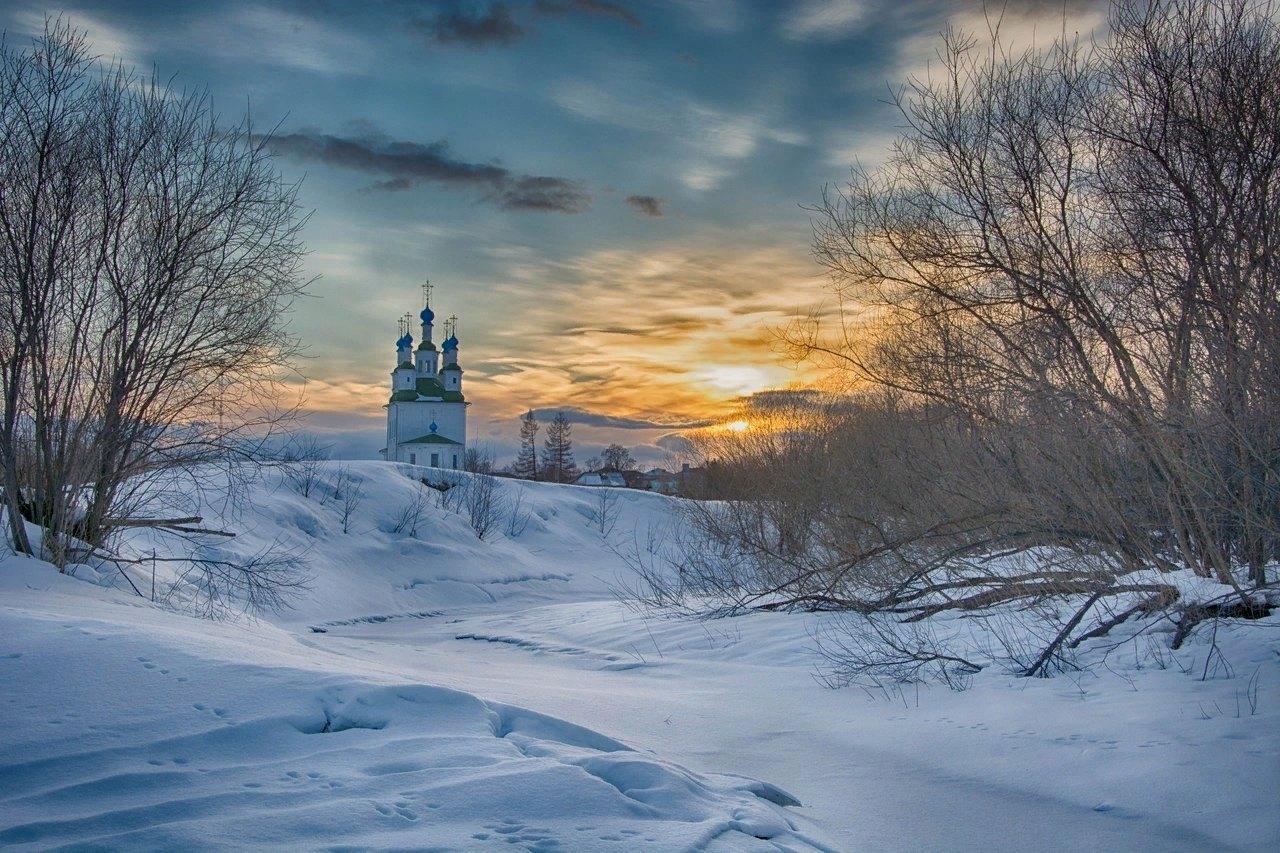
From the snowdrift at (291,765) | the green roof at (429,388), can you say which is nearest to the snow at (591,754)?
the snowdrift at (291,765)

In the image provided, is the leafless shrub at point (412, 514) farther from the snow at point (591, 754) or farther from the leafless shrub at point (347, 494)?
the snow at point (591, 754)

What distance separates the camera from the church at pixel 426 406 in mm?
63344

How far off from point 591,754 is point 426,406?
202ft

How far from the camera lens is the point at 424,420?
64188mm

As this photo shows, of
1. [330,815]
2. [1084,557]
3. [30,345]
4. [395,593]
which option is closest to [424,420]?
[395,593]

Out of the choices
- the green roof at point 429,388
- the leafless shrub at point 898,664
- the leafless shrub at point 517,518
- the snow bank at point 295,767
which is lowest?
the leafless shrub at point 898,664

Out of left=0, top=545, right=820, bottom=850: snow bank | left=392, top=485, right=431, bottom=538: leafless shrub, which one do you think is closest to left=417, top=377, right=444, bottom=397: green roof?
left=392, top=485, right=431, bottom=538: leafless shrub

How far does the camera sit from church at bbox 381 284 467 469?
63344 millimetres

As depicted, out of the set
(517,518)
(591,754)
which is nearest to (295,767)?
(591,754)

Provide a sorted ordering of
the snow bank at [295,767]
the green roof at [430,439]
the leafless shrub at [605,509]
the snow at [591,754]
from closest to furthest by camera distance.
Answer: the snow bank at [295,767]
the snow at [591,754]
the leafless shrub at [605,509]
the green roof at [430,439]

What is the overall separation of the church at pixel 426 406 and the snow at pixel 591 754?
54825 mm

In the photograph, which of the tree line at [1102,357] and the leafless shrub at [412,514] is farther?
the leafless shrub at [412,514]

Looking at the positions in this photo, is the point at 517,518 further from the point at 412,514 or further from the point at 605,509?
the point at 605,509

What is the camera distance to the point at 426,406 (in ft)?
210
